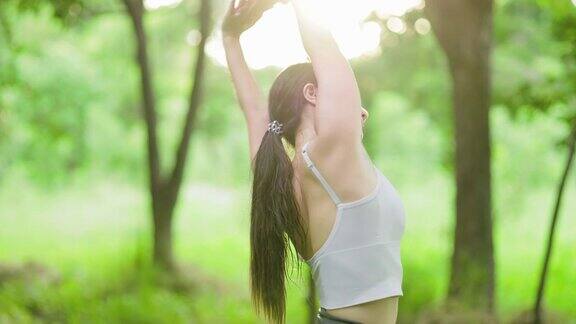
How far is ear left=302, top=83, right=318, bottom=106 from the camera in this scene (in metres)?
2.38

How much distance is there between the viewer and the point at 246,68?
109 inches

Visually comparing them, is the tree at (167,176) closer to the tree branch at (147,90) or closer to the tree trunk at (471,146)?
the tree branch at (147,90)

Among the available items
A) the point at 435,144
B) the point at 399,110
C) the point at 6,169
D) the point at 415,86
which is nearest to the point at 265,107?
the point at 415,86

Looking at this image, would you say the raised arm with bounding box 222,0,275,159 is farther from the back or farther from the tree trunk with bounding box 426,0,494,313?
the tree trunk with bounding box 426,0,494,313

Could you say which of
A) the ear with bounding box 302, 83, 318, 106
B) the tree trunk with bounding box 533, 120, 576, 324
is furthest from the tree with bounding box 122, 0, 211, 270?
the ear with bounding box 302, 83, 318, 106

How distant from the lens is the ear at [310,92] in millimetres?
2375

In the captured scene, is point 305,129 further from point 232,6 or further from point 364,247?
point 232,6

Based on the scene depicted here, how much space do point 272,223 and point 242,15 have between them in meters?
0.66

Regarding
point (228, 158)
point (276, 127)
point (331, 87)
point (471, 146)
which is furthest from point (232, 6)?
point (228, 158)

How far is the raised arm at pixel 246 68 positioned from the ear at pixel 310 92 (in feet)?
0.94

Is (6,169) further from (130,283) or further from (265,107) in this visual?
(265,107)

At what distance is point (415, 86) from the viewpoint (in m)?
13.2

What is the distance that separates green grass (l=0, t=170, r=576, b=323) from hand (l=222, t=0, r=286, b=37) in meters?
0.66

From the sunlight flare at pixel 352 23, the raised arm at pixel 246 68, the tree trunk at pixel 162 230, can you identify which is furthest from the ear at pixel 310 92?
the tree trunk at pixel 162 230
